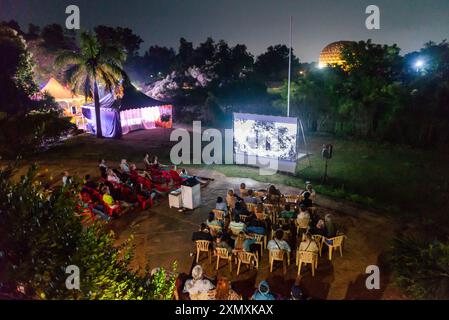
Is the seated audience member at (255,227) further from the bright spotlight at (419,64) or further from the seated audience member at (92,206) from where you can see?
the bright spotlight at (419,64)

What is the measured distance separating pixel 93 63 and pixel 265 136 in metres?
12.0

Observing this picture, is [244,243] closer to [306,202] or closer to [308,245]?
[308,245]

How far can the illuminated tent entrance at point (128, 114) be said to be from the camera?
22.4m

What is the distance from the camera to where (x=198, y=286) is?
626cm

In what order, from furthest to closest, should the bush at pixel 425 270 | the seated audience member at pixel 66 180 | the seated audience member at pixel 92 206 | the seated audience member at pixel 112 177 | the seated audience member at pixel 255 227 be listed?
the seated audience member at pixel 112 177, the seated audience member at pixel 92 206, the seated audience member at pixel 255 227, the bush at pixel 425 270, the seated audience member at pixel 66 180

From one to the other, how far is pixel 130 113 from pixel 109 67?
376cm

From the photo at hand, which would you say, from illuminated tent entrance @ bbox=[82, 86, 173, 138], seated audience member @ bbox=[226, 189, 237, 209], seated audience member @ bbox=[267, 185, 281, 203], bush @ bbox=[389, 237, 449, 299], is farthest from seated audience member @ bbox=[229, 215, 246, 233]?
illuminated tent entrance @ bbox=[82, 86, 173, 138]

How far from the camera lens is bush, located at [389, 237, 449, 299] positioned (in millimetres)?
4750

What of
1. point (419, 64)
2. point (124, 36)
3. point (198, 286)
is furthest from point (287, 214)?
point (124, 36)

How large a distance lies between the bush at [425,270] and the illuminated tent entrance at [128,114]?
65.1 feet

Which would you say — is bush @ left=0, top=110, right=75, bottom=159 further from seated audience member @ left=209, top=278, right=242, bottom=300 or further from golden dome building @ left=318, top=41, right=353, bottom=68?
→ golden dome building @ left=318, top=41, right=353, bottom=68

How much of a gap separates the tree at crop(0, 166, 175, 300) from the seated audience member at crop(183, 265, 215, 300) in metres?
1.85

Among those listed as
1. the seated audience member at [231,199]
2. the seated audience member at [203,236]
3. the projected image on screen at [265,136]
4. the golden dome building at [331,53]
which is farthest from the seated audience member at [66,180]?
the golden dome building at [331,53]
